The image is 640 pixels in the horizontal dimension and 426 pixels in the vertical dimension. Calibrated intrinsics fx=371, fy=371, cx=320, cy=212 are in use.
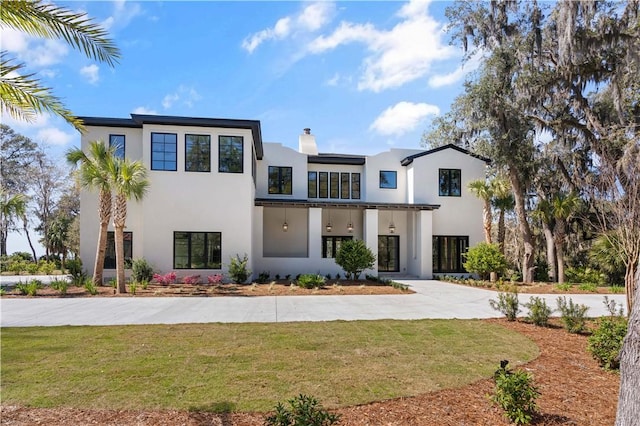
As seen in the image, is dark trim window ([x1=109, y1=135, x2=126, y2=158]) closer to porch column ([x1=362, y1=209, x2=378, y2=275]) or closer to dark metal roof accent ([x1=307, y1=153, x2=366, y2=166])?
dark metal roof accent ([x1=307, y1=153, x2=366, y2=166])

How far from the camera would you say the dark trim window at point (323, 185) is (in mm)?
20109

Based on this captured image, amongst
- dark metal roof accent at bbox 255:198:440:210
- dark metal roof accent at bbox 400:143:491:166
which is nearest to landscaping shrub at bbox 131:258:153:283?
dark metal roof accent at bbox 255:198:440:210

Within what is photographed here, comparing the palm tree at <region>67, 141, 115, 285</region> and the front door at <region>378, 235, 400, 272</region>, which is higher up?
the palm tree at <region>67, 141, 115, 285</region>

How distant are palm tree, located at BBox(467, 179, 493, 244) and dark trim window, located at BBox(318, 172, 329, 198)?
24.1 feet

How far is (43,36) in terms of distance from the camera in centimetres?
442

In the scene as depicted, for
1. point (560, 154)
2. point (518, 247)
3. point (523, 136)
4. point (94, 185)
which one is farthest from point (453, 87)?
point (94, 185)

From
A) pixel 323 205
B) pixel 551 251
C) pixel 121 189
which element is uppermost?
pixel 121 189

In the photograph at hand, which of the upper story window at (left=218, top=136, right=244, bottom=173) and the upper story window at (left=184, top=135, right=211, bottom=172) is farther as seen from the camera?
the upper story window at (left=218, top=136, right=244, bottom=173)

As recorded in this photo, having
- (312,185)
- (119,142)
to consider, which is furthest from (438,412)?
(312,185)

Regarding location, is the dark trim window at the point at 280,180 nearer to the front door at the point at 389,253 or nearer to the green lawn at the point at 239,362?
the front door at the point at 389,253

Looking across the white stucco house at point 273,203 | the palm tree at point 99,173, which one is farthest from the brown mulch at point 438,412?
the white stucco house at point 273,203

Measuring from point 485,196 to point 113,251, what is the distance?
17059 millimetres

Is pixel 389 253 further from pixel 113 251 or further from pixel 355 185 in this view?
pixel 113 251

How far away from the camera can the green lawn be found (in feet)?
13.7
